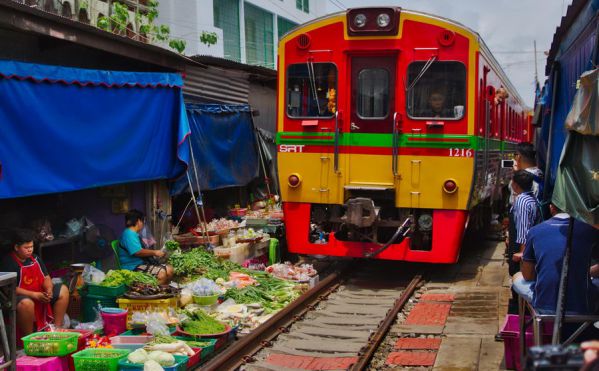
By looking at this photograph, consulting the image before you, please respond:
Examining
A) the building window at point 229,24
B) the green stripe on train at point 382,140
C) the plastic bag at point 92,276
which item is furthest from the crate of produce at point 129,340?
the building window at point 229,24

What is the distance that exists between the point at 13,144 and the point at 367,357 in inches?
154

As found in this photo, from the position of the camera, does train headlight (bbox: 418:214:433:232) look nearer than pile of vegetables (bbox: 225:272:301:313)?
No

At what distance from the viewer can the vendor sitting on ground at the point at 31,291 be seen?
19.6 feet

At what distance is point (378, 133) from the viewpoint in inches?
358

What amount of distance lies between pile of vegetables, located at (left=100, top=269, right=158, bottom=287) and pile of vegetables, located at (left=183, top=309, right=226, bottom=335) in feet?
2.41

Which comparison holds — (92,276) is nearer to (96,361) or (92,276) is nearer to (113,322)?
(113,322)

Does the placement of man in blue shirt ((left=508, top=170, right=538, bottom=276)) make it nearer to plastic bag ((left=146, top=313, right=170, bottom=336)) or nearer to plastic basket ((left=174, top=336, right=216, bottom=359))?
plastic basket ((left=174, top=336, right=216, bottom=359))

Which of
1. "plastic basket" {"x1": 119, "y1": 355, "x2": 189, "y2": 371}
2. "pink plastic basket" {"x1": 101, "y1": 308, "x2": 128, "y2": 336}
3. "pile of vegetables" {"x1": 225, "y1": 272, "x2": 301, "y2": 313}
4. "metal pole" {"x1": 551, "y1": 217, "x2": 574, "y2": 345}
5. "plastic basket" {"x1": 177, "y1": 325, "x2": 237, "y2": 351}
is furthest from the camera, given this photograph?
"pile of vegetables" {"x1": 225, "y1": 272, "x2": 301, "y2": 313}

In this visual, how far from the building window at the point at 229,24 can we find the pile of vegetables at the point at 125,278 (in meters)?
15.6

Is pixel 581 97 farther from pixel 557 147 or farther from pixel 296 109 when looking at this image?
pixel 296 109

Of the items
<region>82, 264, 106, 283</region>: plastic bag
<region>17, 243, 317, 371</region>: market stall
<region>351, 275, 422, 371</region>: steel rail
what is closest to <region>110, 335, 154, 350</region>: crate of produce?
<region>17, 243, 317, 371</region>: market stall

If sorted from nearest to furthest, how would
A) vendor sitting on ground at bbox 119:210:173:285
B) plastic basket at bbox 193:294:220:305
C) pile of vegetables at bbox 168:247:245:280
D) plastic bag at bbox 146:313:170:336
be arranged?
plastic bag at bbox 146:313:170:336 < plastic basket at bbox 193:294:220:305 < vendor sitting on ground at bbox 119:210:173:285 < pile of vegetables at bbox 168:247:245:280

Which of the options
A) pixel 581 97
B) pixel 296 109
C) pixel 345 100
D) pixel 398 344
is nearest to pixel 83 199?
pixel 296 109

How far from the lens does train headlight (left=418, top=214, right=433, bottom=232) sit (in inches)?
357
